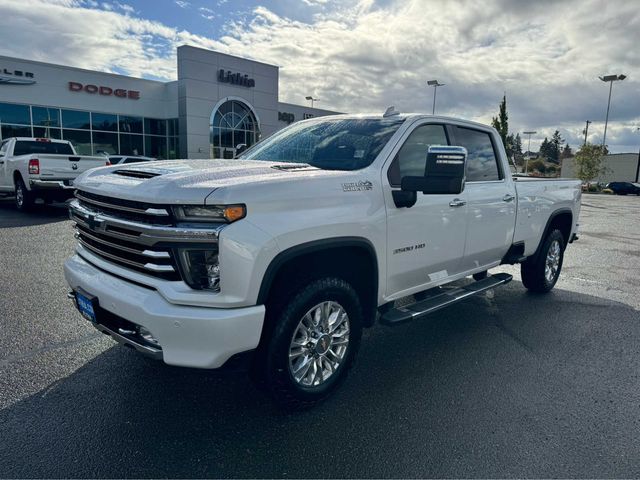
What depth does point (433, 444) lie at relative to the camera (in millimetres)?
2779

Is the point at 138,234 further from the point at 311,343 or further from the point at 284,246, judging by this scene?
the point at 311,343

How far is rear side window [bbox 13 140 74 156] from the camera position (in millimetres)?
12664

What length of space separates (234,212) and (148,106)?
94.3 feet

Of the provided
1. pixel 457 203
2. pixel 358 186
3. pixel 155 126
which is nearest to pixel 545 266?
pixel 457 203

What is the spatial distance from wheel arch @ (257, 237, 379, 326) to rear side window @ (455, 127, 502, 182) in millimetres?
1733

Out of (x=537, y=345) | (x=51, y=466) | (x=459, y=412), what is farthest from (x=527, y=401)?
(x=51, y=466)

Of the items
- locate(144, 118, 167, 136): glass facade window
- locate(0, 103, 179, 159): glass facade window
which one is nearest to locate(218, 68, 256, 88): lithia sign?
locate(0, 103, 179, 159): glass facade window

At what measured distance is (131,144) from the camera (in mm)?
28109

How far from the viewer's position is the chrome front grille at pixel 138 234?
8.20 ft

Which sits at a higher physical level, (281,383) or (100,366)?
(281,383)

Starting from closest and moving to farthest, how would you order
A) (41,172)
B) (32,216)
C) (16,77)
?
1. (41,172)
2. (32,216)
3. (16,77)

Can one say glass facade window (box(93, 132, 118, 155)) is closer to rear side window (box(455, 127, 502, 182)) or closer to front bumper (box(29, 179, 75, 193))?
front bumper (box(29, 179, 75, 193))

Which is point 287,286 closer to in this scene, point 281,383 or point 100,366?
point 281,383

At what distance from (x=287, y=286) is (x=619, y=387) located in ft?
8.86
